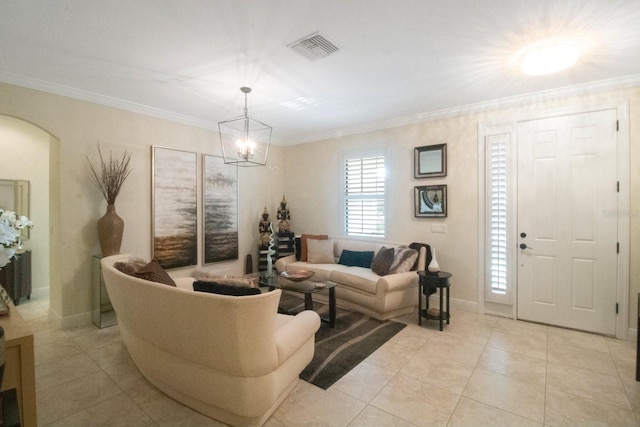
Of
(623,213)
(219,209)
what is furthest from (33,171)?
(623,213)

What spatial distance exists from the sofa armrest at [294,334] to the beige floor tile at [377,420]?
600mm

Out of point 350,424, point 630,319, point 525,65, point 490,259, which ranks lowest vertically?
point 350,424

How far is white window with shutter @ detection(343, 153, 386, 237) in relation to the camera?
464 centimetres

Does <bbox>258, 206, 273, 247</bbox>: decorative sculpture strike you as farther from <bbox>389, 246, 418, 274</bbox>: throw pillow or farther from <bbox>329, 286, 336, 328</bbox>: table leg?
<bbox>389, 246, 418, 274</bbox>: throw pillow

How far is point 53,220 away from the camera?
11.2 feet

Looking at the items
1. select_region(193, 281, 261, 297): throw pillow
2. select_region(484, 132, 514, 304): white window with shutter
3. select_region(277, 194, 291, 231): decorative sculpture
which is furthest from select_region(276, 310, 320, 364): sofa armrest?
select_region(277, 194, 291, 231): decorative sculpture

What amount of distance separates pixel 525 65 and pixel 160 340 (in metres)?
3.72

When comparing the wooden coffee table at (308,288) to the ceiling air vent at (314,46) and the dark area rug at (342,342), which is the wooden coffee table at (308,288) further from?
the ceiling air vent at (314,46)

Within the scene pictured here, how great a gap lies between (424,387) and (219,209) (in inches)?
146

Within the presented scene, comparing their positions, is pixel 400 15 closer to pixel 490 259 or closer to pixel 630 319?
pixel 490 259

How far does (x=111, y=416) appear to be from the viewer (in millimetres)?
1955

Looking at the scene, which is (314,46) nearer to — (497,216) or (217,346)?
(217,346)

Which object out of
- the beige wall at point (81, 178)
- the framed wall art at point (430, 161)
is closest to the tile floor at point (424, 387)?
the beige wall at point (81, 178)

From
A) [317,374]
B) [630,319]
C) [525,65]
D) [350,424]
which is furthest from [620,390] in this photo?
[525,65]
